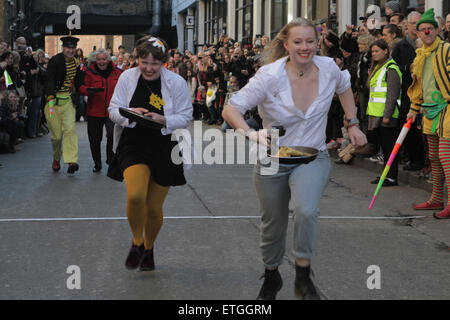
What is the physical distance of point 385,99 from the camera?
10266 millimetres

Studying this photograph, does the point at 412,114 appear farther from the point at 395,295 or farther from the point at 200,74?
the point at 200,74

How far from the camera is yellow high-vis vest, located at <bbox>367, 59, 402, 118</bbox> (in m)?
10.3

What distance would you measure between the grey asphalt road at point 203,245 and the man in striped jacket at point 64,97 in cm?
113

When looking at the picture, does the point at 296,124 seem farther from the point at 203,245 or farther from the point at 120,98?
the point at 203,245

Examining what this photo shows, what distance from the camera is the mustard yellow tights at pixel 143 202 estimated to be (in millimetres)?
5363

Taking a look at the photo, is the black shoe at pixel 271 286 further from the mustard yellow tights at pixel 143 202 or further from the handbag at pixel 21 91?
the handbag at pixel 21 91

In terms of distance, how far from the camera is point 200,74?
23.7m

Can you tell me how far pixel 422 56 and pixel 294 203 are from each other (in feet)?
14.6

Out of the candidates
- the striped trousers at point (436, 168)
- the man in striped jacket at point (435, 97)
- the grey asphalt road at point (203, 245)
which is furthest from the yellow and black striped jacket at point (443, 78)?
the grey asphalt road at point (203, 245)

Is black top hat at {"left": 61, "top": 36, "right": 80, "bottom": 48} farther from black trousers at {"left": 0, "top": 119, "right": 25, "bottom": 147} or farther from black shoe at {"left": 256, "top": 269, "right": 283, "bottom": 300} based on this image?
black shoe at {"left": 256, "top": 269, "right": 283, "bottom": 300}

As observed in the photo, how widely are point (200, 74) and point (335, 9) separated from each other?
610 cm

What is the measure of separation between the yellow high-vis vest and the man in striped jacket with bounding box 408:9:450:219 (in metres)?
1.66

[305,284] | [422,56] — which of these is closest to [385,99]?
[422,56]

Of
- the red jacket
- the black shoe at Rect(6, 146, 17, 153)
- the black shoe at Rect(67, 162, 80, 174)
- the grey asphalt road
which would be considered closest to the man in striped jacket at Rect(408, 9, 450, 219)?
the grey asphalt road
